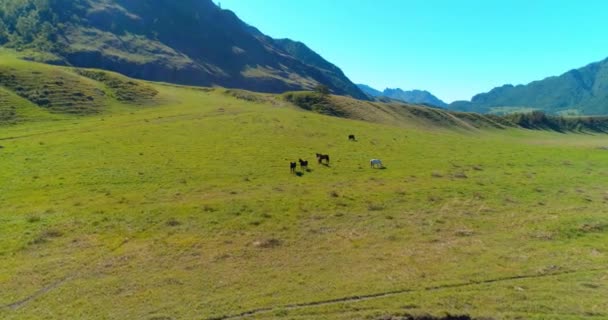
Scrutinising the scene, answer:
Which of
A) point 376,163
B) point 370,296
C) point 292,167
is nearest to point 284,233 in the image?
point 370,296

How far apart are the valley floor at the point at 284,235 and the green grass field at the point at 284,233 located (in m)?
0.12

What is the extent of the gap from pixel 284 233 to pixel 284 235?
1.00 ft

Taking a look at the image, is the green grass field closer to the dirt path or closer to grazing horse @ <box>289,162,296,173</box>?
the dirt path

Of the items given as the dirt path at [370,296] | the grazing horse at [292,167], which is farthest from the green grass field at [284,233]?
the grazing horse at [292,167]

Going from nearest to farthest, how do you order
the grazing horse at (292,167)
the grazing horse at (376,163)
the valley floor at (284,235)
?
the valley floor at (284,235)
the grazing horse at (292,167)
the grazing horse at (376,163)

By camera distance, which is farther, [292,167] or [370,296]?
[292,167]

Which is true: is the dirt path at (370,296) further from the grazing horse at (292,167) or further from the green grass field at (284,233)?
the grazing horse at (292,167)

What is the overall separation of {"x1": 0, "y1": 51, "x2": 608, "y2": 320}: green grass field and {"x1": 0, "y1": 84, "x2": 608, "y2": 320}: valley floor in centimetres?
12

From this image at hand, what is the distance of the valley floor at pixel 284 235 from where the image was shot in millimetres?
16969

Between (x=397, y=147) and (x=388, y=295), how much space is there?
41.5 meters

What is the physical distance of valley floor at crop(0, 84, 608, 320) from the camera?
16969 millimetres

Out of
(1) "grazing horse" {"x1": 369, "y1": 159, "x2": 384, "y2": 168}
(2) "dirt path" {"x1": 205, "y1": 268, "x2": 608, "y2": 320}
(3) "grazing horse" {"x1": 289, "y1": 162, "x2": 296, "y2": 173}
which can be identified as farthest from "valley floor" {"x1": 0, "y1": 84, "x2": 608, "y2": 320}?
(1) "grazing horse" {"x1": 369, "y1": 159, "x2": 384, "y2": 168}

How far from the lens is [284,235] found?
24156 millimetres

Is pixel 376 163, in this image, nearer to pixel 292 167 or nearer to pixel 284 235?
pixel 292 167
